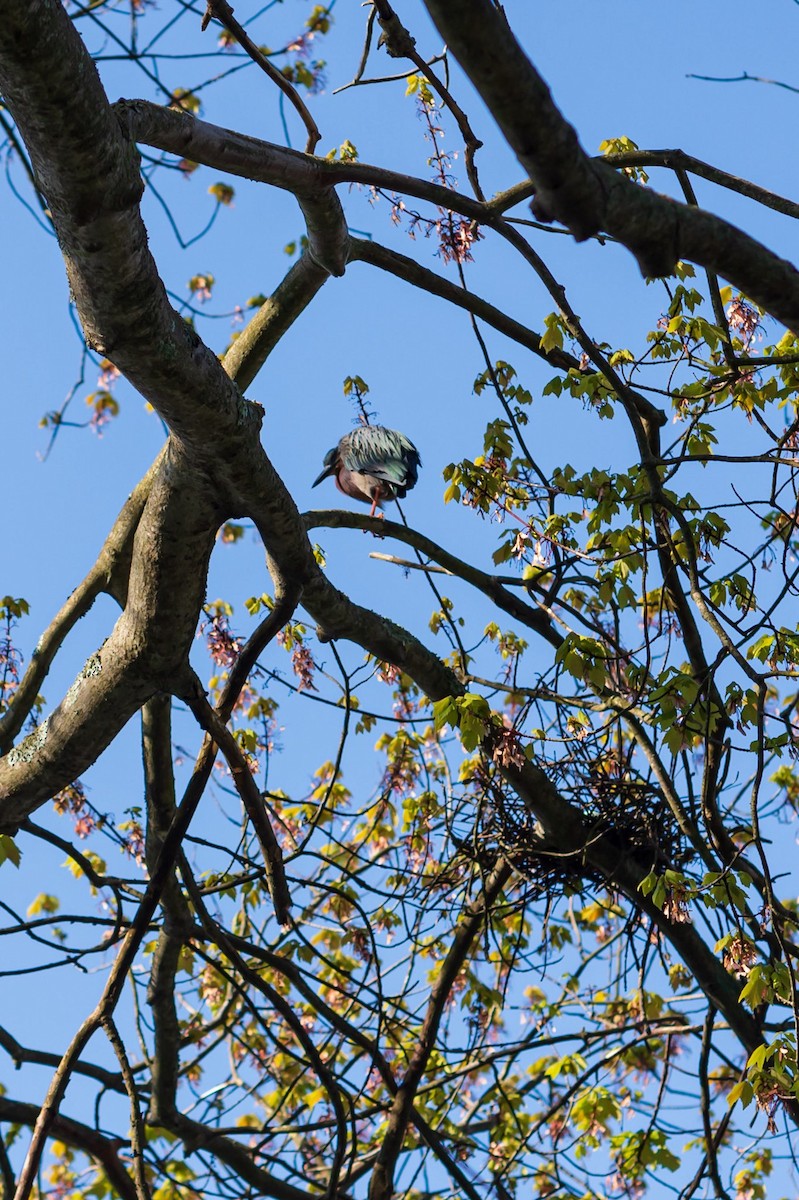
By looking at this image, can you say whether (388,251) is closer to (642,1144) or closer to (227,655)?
(227,655)

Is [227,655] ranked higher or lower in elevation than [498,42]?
higher

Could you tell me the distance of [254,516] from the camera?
120 inches

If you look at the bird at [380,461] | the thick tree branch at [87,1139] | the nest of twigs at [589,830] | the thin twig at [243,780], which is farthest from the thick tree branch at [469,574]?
the thick tree branch at [87,1139]

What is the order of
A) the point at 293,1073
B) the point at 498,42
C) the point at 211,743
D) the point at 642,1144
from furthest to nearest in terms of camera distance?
1. the point at 293,1073
2. the point at 642,1144
3. the point at 211,743
4. the point at 498,42

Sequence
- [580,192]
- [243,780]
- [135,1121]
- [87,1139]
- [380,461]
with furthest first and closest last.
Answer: [380,461]
[87,1139]
[243,780]
[135,1121]
[580,192]

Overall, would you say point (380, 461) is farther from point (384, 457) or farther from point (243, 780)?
point (243, 780)

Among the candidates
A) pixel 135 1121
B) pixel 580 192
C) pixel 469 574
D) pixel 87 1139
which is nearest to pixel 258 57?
pixel 469 574

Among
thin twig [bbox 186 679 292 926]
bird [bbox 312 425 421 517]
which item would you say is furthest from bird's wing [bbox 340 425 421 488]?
thin twig [bbox 186 679 292 926]

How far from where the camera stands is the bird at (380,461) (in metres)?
6.03

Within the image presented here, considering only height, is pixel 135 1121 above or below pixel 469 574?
below

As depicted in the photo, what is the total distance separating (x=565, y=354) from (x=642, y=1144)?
295cm

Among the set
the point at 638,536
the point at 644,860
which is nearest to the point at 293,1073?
the point at 644,860

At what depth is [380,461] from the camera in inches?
239

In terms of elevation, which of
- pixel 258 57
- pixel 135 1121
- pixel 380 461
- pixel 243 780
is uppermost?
pixel 380 461
